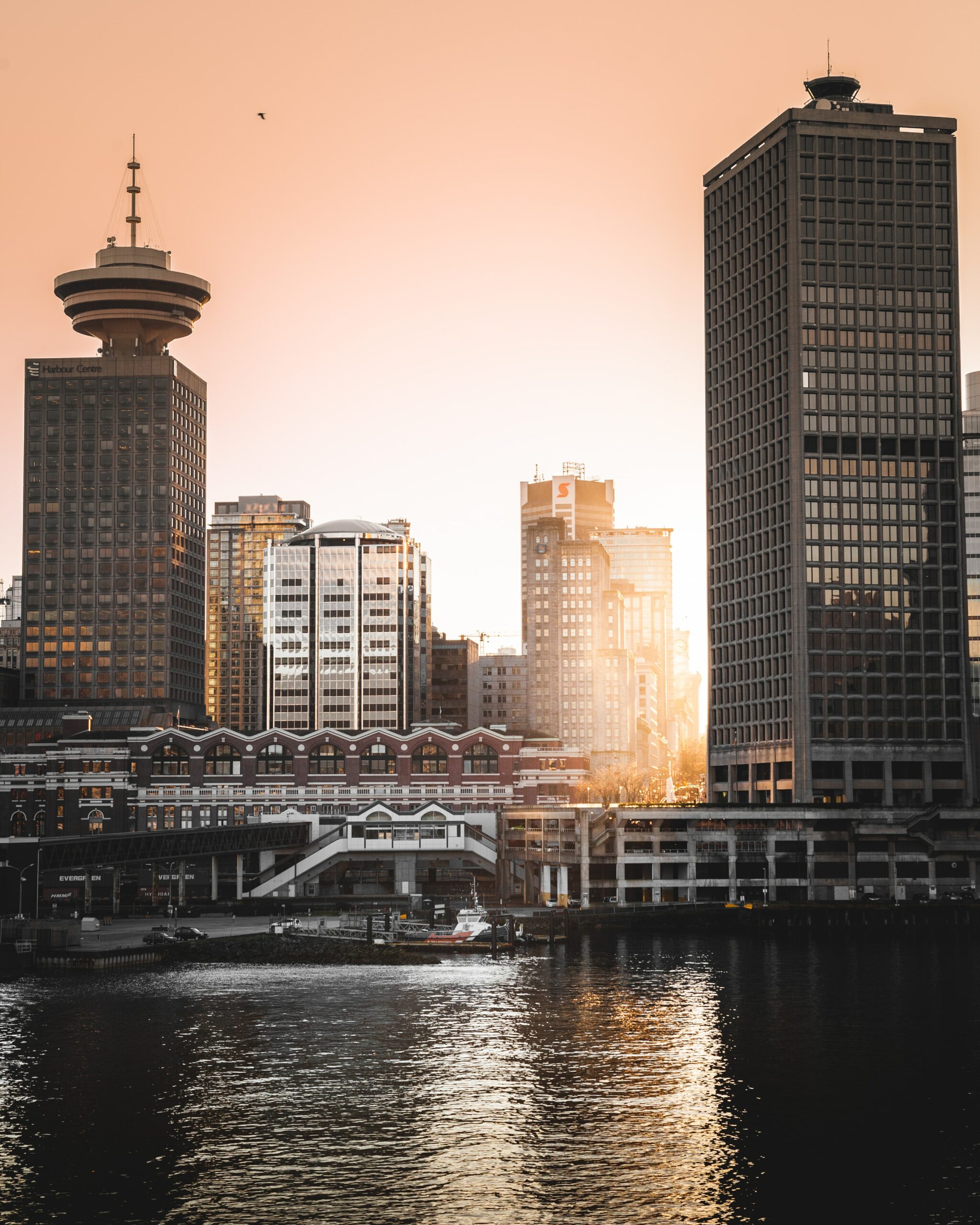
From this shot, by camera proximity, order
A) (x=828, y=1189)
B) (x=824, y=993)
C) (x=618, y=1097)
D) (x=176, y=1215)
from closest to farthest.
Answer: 1. (x=176, y=1215)
2. (x=828, y=1189)
3. (x=618, y=1097)
4. (x=824, y=993)

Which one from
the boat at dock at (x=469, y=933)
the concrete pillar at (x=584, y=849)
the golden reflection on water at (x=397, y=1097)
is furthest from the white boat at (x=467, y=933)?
the concrete pillar at (x=584, y=849)

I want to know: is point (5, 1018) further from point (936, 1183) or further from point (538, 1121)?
point (936, 1183)

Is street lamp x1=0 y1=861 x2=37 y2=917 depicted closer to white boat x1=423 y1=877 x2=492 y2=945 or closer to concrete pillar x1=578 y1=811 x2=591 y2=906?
white boat x1=423 y1=877 x2=492 y2=945

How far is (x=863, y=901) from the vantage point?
192125 mm

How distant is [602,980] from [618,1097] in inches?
1715

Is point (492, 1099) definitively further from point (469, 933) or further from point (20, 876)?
point (20, 876)

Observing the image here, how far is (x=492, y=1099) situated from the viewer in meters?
85.7

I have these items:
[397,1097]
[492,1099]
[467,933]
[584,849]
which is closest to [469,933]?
[467,933]

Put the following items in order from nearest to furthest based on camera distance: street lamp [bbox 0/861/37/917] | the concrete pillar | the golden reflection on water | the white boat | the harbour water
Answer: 1. the harbour water
2. the golden reflection on water
3. the white boat
4. street lamp [bbox 0/861/37/917]
5. the concrete pillar

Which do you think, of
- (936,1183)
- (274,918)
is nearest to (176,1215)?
(936,1183)

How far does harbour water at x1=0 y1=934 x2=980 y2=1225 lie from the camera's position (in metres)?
68.2

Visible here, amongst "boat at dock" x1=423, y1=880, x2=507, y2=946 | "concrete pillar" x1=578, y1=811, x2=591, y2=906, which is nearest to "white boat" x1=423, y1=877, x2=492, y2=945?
"boat at dock" x1=423, y1=880, x2=507, y2=946

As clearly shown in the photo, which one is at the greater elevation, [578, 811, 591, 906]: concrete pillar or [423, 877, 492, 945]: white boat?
[578, 811, 591, 906]: concrete pillar

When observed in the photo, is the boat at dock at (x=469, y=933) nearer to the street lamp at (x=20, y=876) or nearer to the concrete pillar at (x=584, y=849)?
the concrete pillar at (x=584, y=849)
